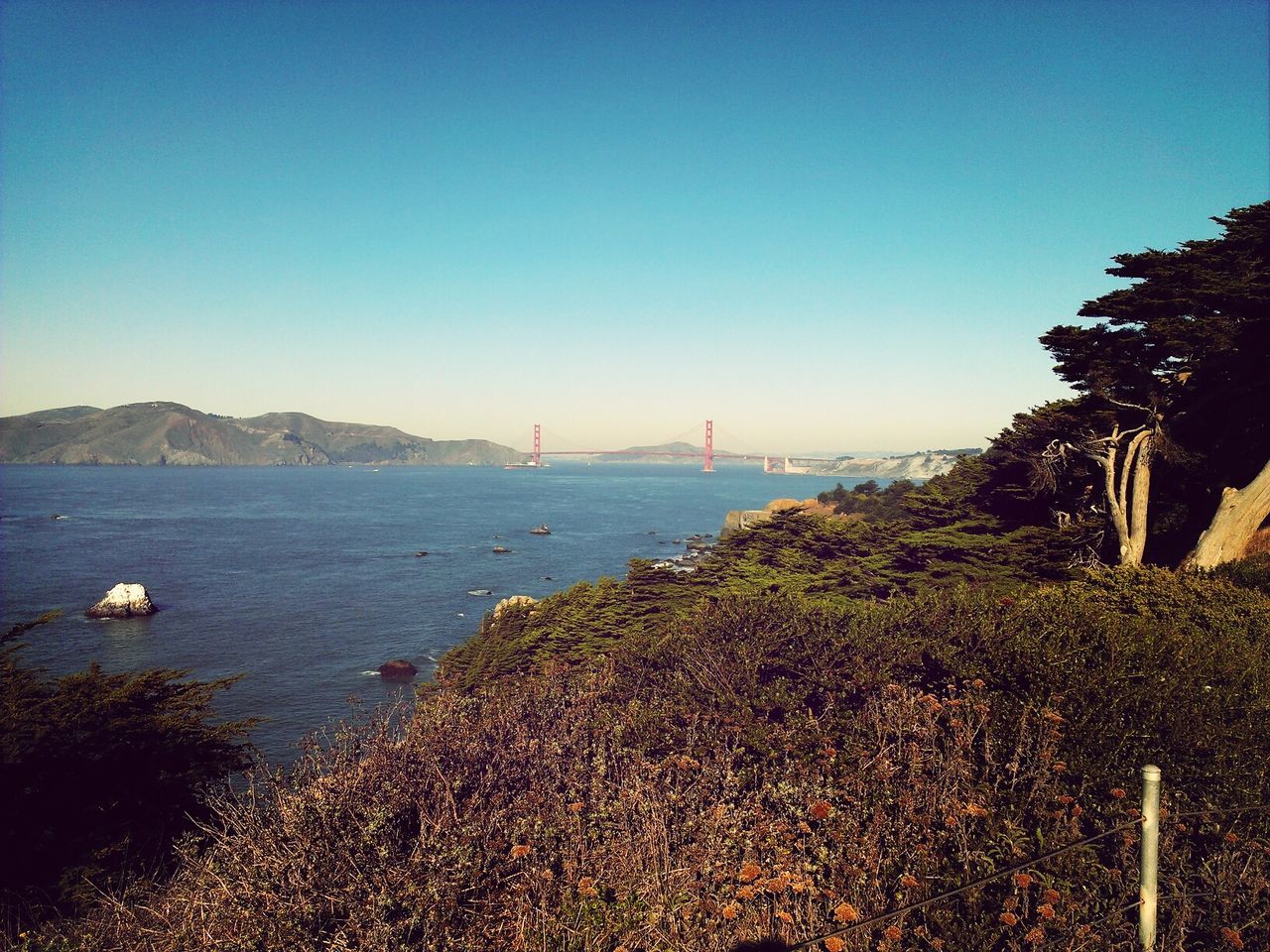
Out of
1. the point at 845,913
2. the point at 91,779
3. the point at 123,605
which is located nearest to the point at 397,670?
the point at 123,605

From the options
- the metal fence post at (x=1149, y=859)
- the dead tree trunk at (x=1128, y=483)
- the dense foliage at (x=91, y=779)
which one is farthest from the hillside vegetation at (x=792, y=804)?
the dead tree trunk at (x=1128, y=483)

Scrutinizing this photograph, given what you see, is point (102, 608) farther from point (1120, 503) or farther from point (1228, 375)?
point (1228, 375)

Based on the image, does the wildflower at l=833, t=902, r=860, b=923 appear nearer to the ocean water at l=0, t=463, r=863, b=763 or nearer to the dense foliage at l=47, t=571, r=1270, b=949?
the dense foliage at l=47, t=571, r=1270, b=949

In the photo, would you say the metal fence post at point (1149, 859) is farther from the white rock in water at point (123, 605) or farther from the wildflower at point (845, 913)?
the white rock in water at point (123, 605)

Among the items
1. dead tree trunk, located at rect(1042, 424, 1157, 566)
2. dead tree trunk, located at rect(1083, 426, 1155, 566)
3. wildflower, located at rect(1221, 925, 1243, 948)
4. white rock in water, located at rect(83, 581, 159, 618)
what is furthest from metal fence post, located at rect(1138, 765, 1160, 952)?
white rock in water, located at rect(83, 581, 159, 618)

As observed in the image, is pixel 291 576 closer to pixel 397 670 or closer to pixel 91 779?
pixel 397 670
